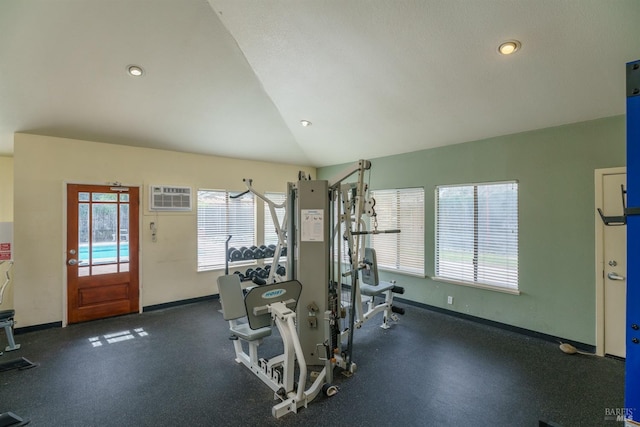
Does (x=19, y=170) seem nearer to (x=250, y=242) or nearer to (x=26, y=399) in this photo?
(x=26, y=399)

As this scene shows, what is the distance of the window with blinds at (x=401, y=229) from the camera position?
4590mm

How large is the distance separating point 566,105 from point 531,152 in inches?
25.2

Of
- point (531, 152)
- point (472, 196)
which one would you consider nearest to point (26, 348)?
point (472, 196)

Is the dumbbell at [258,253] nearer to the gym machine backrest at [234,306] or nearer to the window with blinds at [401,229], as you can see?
the gym machine backrest at [234,306]

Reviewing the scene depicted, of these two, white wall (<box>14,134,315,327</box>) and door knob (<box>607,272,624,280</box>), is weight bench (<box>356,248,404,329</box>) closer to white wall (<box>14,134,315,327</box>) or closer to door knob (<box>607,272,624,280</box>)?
door knob (<box>607,272,624,280</box>)

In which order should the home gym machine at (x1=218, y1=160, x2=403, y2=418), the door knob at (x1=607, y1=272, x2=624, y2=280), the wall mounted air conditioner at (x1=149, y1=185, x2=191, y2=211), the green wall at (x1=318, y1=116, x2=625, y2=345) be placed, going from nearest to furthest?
the home gym machine at (x1=218, y1=160, x2=403, y2=418), the door knob at (x1=607, y1=272, x2=624, y2=280), the green wall at (x1=318, y1=116, x2=625, y2=345), the wall mounted air conditioner at (x1=149, y1=185, x2=191, y2=211)

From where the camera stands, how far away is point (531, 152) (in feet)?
11.4

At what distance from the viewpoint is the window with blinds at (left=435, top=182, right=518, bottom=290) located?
3.66 meters

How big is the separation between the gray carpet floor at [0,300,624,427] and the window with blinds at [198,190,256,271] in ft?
5.02

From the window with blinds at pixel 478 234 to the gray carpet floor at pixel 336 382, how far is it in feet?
2.53

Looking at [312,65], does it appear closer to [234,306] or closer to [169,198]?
[234,306]

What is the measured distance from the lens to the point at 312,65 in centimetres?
307

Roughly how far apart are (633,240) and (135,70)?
4.10 metres

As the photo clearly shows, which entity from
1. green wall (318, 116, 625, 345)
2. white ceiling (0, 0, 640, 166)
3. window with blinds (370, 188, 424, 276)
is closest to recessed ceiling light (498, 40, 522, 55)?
white ceiling (0, 0, 640, 166)
